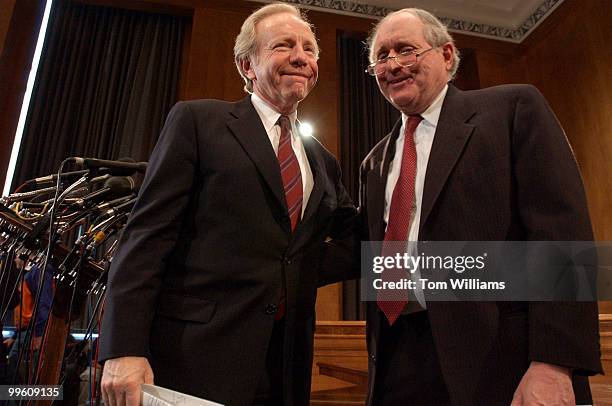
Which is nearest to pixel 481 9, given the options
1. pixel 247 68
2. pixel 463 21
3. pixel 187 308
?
pixel 463 21

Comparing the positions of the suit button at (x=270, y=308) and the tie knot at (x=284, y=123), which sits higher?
the tie knot at (x=284, y=123)

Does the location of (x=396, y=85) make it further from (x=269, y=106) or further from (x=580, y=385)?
(x=580, y=385)

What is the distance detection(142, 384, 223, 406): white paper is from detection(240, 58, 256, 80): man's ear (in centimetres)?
99

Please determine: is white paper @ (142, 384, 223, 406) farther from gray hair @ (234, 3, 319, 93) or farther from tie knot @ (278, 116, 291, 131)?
gray hair @ (234, 3, 319, 93)

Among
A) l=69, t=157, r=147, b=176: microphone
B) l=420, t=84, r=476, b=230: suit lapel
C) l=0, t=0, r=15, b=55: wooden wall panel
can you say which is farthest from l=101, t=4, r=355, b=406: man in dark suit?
l=0, t=0, r=15, b=55: wooden wall panel

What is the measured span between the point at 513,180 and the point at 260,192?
1.99 feet

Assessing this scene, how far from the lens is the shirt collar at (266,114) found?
1312 millimetres

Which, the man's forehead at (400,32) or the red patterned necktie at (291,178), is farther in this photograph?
the man's forehead at (400,32)

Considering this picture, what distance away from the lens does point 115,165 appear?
5.00ft

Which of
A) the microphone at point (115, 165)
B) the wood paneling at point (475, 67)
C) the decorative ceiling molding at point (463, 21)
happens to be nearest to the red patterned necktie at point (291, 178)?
the microphone at point (115, 165)

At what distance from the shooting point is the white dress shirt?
4.20ft

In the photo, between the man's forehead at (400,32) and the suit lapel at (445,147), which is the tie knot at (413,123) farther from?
the man's forehead at (400,32)

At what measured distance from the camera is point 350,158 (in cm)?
442

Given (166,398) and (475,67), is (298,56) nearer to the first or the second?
(166,398)
